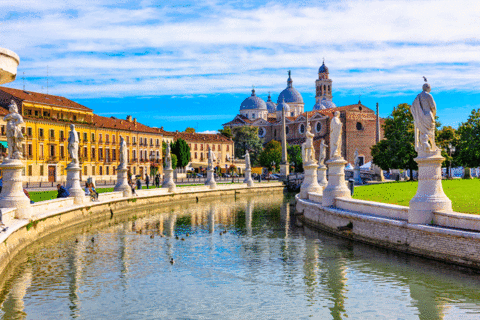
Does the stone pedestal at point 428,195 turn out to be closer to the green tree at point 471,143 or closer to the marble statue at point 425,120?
the marble statue at point 425,120

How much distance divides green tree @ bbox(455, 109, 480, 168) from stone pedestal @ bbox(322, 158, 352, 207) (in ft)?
99.6

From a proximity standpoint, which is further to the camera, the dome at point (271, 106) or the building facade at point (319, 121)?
the dome at point (271, 106)

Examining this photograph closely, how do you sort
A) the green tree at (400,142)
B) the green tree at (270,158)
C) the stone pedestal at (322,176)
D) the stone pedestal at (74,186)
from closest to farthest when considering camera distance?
the stone pedestal at (74,186) < the stone pedestal at (322,176) < the green tree at (400,142) < the green tree at (270,158)

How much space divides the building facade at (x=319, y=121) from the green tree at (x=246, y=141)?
652 centimetres

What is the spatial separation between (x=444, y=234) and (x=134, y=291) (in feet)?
23.9

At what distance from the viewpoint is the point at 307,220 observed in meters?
24.9

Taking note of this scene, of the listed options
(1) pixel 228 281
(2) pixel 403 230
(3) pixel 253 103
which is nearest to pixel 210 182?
(2) pixel 403 230

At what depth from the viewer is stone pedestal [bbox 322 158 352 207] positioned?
70.7 ft

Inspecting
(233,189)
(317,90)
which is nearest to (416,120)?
(233,189)

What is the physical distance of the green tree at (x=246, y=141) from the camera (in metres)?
129

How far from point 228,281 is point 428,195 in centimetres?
562

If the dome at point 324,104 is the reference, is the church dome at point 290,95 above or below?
above

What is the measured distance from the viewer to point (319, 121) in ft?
400

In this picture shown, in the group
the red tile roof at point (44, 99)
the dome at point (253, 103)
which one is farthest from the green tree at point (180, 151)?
the dome at point (253, 103)
